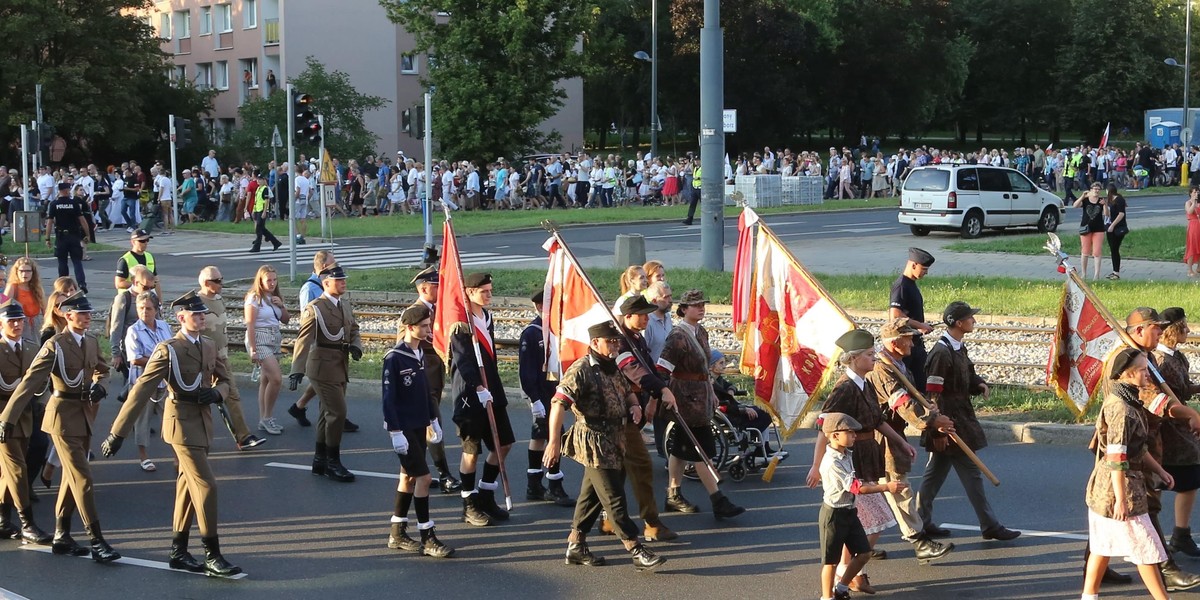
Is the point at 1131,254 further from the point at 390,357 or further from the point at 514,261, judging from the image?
the point at 390,357

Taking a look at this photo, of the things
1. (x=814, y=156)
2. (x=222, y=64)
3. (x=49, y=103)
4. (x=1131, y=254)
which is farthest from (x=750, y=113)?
(x=1131, y=254)

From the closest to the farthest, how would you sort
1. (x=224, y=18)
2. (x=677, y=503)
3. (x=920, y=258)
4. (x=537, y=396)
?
(x=677, y=503) → (x=537, y=396) → (x=920, y=258) → (x=224, y=18)

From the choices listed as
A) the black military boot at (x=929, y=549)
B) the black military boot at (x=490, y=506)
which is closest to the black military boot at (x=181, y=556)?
the black military boot at (x=490, y=506)

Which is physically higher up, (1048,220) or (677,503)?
(1048,220)

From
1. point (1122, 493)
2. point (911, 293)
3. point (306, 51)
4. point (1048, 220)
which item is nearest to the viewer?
point (1122, 493)

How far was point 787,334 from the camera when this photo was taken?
32.9 ft

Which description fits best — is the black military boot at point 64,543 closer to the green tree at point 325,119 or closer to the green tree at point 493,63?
the green tree at point 493,63

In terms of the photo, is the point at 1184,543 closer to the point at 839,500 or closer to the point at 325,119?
the point at 839,500

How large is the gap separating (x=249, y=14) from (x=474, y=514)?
5718 centimetres

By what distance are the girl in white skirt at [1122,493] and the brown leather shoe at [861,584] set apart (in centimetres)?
118

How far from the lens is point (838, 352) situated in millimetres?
9625

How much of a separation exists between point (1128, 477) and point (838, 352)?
2.74m

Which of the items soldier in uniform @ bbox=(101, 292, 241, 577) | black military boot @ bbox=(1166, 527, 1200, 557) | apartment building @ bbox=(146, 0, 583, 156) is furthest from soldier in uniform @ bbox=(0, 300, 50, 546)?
apartment building @ bbox=(146, 0, 583, 156)

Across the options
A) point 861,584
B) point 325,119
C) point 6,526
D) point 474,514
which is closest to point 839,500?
point 861,584
